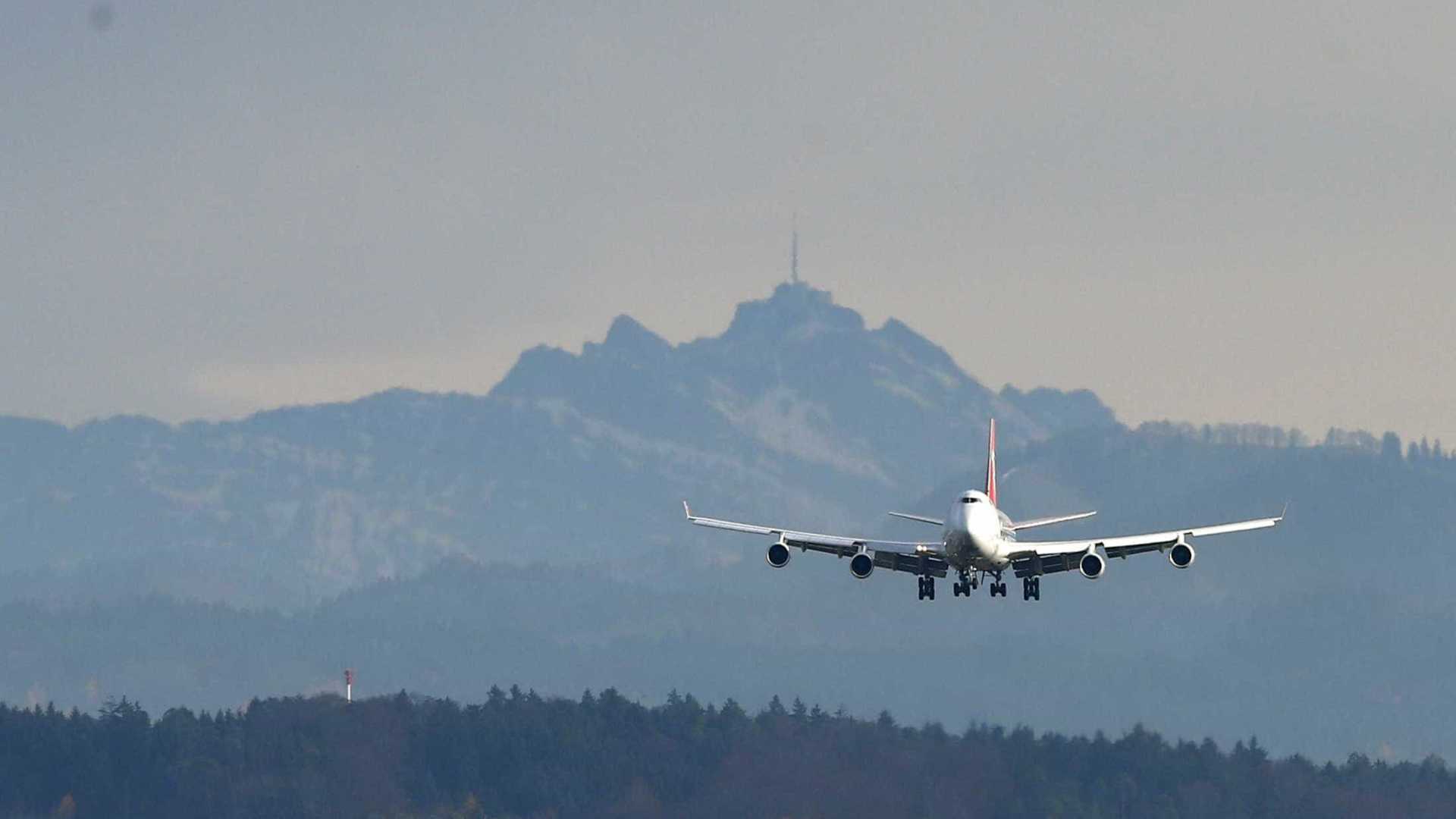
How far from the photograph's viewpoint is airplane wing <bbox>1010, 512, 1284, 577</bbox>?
415ft

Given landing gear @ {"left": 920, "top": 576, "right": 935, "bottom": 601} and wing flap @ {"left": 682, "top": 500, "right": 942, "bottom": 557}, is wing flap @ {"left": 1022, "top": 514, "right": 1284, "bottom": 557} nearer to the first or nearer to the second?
wing flap @ {"left": 682, "top": 500, "right": 942, "bottom": 557}

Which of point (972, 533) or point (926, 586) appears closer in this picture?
point (972, 533)

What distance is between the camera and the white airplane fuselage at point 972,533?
120688 millimetres

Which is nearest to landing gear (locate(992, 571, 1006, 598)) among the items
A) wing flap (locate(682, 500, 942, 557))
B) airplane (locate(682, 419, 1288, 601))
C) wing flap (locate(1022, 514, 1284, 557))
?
airplane (locate(682, 419, 1288, 601))

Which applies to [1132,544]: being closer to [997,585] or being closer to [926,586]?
[997,585]

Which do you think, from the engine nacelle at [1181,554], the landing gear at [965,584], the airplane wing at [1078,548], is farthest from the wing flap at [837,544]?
the engine nacelle at [1181,554]

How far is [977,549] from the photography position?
122 m

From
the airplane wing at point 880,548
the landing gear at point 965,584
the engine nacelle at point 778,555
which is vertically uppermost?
the airplane wing at point 880,548

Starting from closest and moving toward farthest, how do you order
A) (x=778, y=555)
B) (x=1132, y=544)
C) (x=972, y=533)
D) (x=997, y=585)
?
(x=972, y=533) → (x=778, y=555) → (x=1132, y=544) → (x=997, y=585)

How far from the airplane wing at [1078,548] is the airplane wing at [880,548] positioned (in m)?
3.95

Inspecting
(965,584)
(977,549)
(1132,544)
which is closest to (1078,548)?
(1132,544)

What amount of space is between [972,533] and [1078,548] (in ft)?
31.3

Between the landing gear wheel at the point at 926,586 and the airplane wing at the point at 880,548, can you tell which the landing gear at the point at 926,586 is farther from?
the airplane wing at the point at 880,548

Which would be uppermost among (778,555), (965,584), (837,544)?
(837,544)
